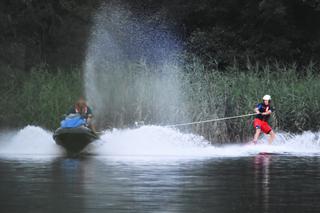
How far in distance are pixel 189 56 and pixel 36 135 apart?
57.3ft

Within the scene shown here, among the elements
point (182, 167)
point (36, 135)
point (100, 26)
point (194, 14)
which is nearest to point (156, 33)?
point (194, 14)

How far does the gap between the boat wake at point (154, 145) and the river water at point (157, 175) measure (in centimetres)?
2

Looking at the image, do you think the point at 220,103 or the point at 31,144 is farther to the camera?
the point at 220,103

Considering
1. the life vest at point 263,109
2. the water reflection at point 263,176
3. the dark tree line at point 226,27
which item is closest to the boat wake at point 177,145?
the life vest at point 263,109

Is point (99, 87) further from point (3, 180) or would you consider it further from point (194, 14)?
point (194, 14)

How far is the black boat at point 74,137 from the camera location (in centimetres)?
2378

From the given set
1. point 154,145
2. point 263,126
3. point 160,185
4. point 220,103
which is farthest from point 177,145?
point 160,185

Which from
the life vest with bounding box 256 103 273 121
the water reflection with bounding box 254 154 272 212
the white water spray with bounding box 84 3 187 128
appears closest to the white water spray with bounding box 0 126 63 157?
the white water spray with bounding box 84 3 187 128

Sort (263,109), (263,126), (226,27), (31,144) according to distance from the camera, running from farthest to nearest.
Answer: (226,27), (263,109), (263,126), (31,144)

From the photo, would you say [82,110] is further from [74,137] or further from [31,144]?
[31,144]

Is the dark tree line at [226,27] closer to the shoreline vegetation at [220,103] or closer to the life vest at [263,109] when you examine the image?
the shoreline vegetation at [220,103]

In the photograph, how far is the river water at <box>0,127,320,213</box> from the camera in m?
13.4

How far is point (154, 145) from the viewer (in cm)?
2584

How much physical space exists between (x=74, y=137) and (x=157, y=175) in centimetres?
671
